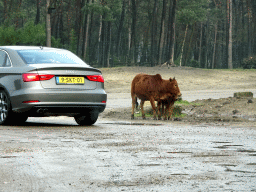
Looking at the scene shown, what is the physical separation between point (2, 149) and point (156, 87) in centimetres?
678

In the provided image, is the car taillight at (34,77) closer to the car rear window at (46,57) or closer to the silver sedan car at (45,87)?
the silver sedan car at (45,87)

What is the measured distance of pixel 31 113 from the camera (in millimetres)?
11906

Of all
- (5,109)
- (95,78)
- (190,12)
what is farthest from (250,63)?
(5,109)

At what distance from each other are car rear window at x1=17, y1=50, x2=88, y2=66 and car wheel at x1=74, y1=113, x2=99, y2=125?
3.89 feet

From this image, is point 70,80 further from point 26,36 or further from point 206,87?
point 26,36

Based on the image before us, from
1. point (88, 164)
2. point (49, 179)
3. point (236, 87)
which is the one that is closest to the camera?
point (49, 179)

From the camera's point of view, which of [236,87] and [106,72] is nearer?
[236,87]

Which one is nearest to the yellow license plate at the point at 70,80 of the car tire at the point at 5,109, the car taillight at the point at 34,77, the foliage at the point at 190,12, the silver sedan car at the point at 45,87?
the silver sedan car at the point at 45,87

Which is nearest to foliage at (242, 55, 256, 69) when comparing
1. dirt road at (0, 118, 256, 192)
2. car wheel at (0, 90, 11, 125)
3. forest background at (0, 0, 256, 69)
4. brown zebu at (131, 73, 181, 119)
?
forest background at (0, 0, 256, 69)

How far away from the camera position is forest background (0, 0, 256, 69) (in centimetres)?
4888

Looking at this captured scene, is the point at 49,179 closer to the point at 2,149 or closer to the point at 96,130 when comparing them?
the point at 2,149

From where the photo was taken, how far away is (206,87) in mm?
35938

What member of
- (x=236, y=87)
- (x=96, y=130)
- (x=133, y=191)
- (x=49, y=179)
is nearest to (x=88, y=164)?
(x=49, y=179)

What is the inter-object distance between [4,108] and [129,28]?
215 ft
